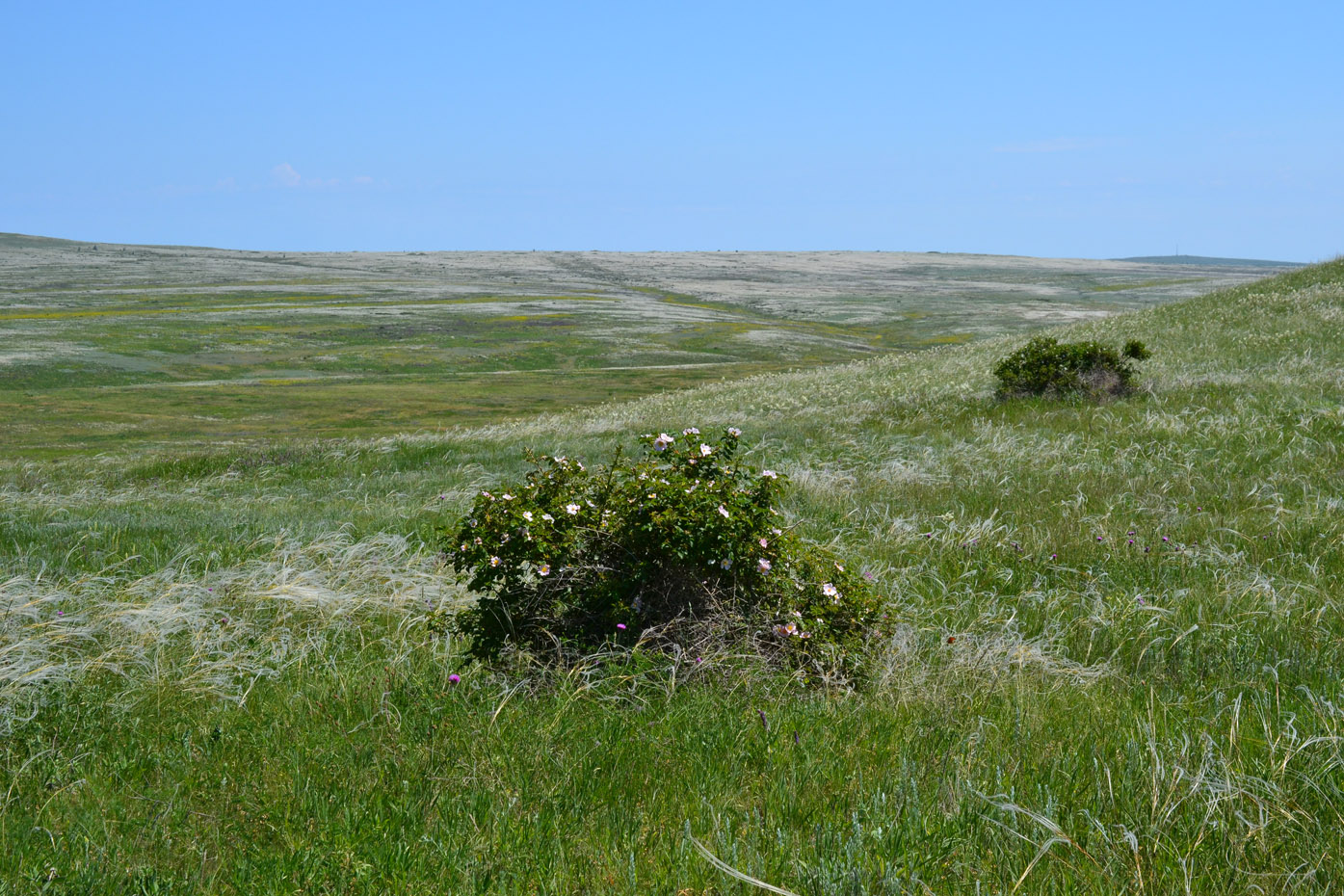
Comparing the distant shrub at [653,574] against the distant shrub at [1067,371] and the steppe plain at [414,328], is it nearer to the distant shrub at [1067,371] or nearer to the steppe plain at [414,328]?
the distant shrub at [1067,371]

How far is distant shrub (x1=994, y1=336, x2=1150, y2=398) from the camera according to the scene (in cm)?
1681

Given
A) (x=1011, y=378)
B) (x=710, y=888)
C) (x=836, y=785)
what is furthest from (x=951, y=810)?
(x=1011, y=378)

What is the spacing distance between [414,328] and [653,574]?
7074 cm

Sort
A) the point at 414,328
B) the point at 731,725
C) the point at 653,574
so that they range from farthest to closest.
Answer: the point at 414,328 < the point at 653,574 < the point at 731,725

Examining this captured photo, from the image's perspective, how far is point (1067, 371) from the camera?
17.3 metres

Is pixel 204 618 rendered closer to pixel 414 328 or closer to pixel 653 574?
pixel 653 574

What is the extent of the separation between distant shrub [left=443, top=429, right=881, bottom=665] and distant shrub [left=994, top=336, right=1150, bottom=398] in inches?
A: 520

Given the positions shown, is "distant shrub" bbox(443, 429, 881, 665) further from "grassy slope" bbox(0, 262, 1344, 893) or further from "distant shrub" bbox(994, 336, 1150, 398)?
"distant shrub" bbox(994, 336, 1150, 398)

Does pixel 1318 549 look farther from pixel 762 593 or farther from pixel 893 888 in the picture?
pixel 893 888

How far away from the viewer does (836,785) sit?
341cm

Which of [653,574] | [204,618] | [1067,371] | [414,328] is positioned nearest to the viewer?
[653,574]

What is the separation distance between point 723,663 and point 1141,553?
4047 mm

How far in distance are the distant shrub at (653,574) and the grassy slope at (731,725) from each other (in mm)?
326

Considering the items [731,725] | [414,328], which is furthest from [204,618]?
[414,328]
